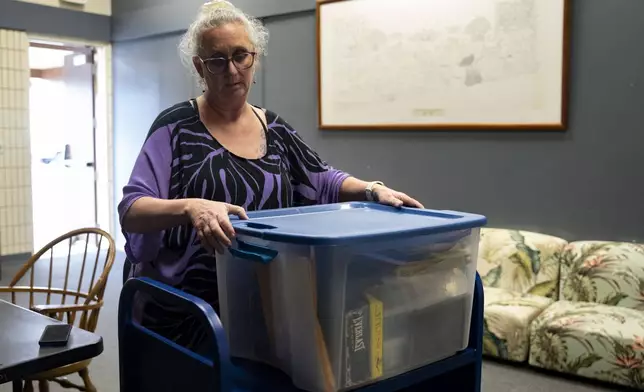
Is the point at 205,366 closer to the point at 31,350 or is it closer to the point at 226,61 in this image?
the point at 31,350

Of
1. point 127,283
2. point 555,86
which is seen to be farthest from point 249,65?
point 555,86

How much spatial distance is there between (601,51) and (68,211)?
5.78 metres

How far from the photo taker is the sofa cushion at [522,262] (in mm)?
3438

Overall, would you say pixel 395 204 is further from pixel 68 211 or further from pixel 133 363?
pixel 68 211

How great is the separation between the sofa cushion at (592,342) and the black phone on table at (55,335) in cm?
234

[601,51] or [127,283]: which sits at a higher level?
[601,51]

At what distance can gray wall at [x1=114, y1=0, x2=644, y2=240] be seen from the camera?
130 inches

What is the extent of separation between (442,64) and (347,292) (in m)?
3.06

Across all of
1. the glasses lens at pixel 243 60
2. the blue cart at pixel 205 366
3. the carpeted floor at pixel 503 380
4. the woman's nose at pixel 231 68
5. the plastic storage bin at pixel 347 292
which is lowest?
the carpeted floor at pixel 503 380

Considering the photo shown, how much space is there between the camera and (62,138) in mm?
7273

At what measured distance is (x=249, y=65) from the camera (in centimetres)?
151

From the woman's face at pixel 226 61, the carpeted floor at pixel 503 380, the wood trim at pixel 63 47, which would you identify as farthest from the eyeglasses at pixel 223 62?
the wood trim at pixel 63 47

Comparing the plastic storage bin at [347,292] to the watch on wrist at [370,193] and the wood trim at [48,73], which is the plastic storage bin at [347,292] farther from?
the wood trim at [48,73]

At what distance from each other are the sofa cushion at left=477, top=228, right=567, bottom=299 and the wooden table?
2.56m
